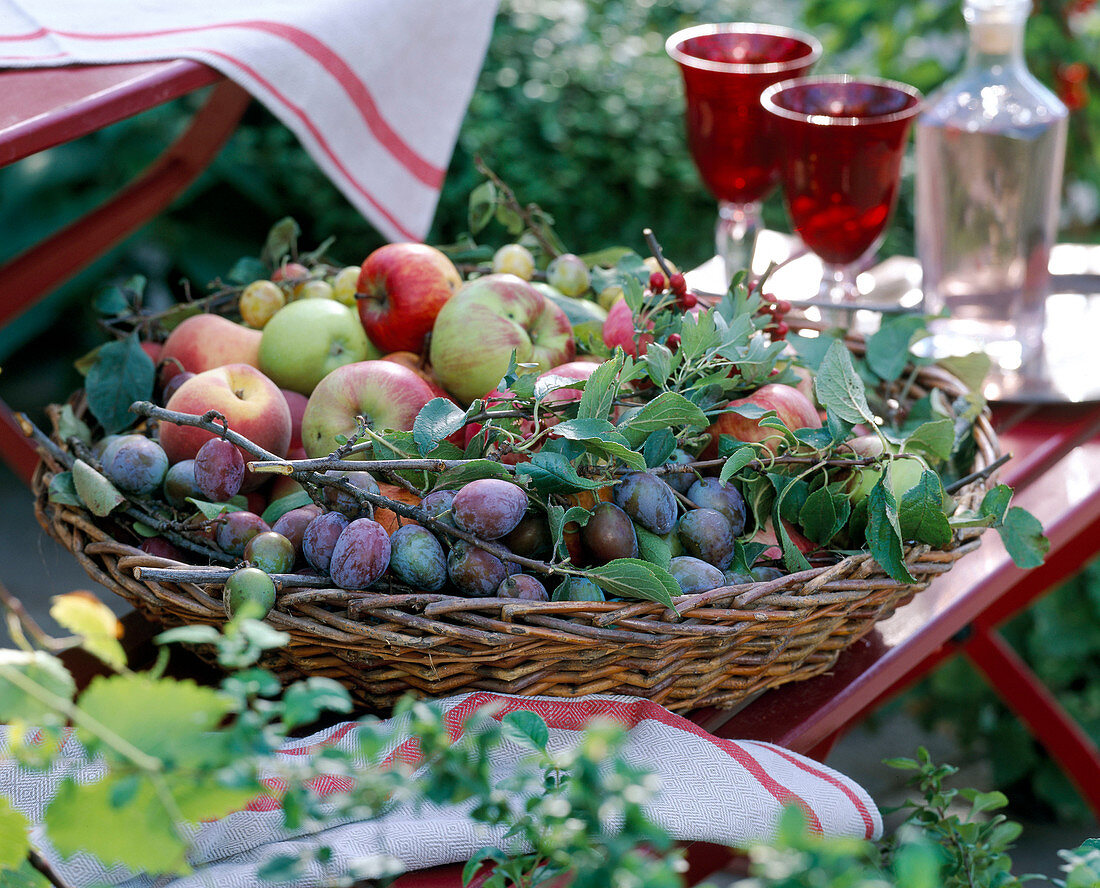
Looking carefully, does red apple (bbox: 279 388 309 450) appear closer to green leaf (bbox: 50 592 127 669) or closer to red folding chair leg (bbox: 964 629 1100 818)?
green leaf (bbox: 50 592 127 669)

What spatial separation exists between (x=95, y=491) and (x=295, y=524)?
0.14 metres

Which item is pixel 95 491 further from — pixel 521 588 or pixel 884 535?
pixel 884 535

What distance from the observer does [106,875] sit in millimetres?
544

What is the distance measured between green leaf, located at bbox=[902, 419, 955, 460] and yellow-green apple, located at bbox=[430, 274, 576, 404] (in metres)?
0.27

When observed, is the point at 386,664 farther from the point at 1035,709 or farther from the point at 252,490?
the point at 1035,709

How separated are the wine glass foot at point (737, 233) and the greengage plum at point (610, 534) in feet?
2.06

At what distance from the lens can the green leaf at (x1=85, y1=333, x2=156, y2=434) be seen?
0.82 meters

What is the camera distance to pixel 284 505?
28.6 inches

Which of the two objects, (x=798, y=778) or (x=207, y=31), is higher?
(x=207, y=31)

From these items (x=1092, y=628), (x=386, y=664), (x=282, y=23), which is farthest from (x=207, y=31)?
(x=1092, y=628)

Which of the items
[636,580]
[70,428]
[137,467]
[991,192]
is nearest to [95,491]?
[137,467]

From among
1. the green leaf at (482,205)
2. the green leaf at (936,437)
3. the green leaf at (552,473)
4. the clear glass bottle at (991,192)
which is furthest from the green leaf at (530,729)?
the clear glass bottle at (991,192)

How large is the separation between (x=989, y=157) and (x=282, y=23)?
0.68 meters

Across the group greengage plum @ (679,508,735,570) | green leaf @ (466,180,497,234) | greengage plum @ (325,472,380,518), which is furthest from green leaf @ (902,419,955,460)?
green leaf @ (466,180,497,234)
